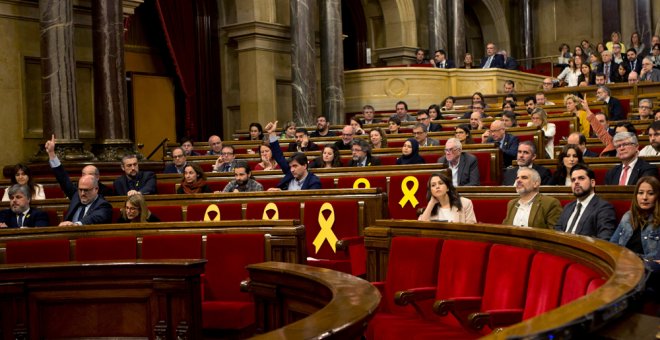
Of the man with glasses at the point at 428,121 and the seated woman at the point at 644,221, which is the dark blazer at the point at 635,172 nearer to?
the seated woman at the point at 644,221

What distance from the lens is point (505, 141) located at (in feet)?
27.4

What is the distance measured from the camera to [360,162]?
316 inches

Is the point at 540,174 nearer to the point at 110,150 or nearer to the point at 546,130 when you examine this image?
the point at 546,130

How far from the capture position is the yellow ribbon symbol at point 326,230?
5.96 metres

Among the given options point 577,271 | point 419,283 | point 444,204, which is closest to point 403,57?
point 444,204

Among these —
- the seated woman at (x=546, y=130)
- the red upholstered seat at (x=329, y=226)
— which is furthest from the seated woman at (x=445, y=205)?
the seated woman at (x=546, y=130)

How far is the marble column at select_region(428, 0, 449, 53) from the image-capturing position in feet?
58.7

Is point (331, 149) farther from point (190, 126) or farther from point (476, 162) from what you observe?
point (190, 126)

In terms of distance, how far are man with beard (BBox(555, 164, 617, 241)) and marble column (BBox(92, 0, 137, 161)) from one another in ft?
21.3

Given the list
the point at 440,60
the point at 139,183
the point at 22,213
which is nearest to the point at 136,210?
the point at 22,213

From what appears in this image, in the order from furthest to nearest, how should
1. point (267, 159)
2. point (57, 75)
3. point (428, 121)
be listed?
1. point (428, 121)
2. point (57, 75)
3. point (267, 159)

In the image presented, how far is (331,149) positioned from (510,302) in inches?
182

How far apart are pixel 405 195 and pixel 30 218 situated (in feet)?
9.51

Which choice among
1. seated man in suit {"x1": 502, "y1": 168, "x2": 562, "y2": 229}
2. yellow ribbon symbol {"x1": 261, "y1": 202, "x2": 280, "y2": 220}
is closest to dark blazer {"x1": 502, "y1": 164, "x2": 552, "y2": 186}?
seated man in suit {"x1": 502, "y1": 168, "x2": 562, "y2": 229}
